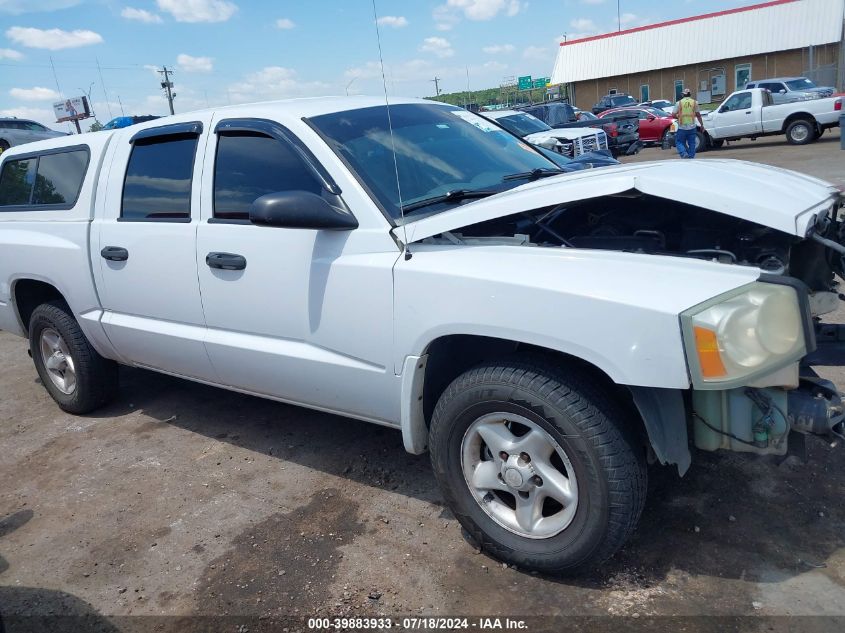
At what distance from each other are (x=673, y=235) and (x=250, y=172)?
2.08 metres

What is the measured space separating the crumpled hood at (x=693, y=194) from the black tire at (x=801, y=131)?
1875 centimetres

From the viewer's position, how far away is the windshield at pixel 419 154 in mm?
3203

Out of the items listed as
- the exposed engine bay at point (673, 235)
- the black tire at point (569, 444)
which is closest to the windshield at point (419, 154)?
the exposed engine bay at point (673, 235)

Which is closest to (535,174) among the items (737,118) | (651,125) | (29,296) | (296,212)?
(296,212)

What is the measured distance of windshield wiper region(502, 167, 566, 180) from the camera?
3.62 m

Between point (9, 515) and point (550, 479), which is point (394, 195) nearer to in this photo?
point (550, 479)

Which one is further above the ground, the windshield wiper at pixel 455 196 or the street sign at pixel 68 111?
the street sign at pixel 68 111

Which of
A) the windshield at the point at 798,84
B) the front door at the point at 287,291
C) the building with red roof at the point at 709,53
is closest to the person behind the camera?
the front door at the point at 287,291

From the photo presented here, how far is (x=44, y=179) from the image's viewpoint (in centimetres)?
477

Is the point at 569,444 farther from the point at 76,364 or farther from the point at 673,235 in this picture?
the point at 76,364

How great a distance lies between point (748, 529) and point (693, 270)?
1269mm

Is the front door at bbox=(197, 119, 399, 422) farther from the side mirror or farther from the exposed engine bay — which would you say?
the exposed engine bay

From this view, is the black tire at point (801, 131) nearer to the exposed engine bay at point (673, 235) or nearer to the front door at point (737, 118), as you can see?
the front door at point (737, 118)

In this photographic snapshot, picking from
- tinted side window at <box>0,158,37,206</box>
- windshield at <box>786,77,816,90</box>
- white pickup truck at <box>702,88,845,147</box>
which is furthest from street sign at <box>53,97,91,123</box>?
windshield at <box>786,77,816,90</box>
